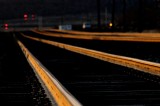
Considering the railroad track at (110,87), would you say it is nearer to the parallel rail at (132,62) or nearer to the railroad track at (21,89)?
the parallel rail at (132,62)

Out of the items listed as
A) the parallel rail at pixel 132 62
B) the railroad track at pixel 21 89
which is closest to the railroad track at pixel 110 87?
the parallel rail at pixel 132 62

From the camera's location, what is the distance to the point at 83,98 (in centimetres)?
1573

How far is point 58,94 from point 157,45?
34078 mm

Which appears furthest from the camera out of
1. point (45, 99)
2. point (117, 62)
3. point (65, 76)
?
point (117, 62)

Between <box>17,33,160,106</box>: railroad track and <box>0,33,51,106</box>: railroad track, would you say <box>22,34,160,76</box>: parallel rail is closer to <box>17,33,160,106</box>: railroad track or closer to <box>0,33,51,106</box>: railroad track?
<box>17,33,160,106</box>: railroad track

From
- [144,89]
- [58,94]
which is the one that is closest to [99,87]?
[144,89]

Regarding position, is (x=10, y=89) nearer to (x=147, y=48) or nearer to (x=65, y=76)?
(x=65, y=76)

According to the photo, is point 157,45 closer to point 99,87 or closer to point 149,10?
point 99,87

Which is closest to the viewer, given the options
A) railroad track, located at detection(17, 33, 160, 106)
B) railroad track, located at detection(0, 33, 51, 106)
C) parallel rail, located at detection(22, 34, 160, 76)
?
railroad track, located at detection(17, 33, 160, 106)

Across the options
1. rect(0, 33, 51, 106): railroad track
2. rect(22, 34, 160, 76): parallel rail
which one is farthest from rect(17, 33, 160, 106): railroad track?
rect(0, 33, 51, 106): railroad track

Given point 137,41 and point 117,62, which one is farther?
point 137,41

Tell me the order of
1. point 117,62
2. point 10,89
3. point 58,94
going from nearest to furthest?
point 58,94
point 10,89
point 117,62

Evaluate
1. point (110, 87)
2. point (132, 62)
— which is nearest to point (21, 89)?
point (110, 87)

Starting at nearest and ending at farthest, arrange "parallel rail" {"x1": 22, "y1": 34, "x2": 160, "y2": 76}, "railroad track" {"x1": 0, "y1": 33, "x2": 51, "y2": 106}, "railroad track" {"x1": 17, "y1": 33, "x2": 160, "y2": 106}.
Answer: "railroad track" {"x1": 17, "y1": 33, "x2": 160, "y2": 106} → "railroad track" {"x1": 0, "y1": 33, "x2": 51, "y2": 106} → "parallel rail" {"x1": 22, "y1": 34, "x2": 160, "y2": 76}
